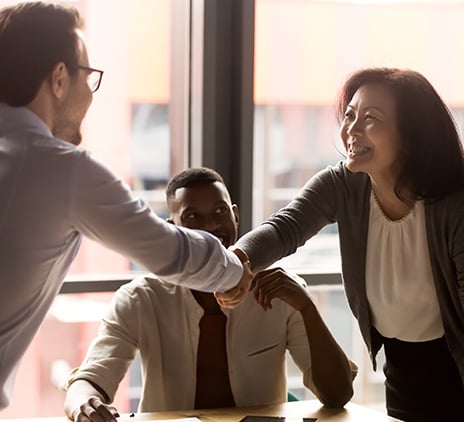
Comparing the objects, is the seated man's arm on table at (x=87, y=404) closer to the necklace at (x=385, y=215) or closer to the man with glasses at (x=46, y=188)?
the man with glasses at (x=46, y=188)

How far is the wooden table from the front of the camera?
2367 mm

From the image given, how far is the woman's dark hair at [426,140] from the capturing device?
246cm

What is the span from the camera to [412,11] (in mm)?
3785

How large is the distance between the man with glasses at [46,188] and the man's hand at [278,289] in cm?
70

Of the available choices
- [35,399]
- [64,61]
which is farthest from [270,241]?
[35,399]

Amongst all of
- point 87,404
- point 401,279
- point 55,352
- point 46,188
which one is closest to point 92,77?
point 46,188

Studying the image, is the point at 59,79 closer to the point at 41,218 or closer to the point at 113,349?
the point at 41,218

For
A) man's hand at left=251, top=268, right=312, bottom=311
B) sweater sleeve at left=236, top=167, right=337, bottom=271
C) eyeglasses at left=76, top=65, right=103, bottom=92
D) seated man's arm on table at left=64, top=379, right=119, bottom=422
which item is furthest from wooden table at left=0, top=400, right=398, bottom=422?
eyeglasses at left=76, top=65, right=103, bottom=92

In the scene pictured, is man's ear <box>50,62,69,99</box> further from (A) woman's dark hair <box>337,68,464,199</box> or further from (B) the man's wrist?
(A) woman's dark hair <box>337,68,464,199</box>

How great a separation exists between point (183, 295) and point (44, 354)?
3.29 feet

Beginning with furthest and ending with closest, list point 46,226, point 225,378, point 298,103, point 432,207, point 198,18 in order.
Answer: point 298,103 < point 198,18 < point 225,378 < point 432,207 < point 46,226

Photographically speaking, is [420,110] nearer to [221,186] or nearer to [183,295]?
[221,186]

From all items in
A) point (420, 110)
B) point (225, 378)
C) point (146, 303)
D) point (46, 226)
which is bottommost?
point (225, 378)

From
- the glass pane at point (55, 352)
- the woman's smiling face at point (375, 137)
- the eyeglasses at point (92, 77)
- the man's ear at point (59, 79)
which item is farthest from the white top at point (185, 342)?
the man's ear at point (59, 79)
